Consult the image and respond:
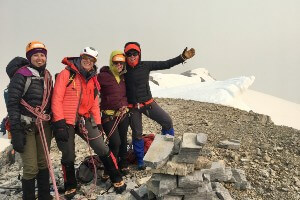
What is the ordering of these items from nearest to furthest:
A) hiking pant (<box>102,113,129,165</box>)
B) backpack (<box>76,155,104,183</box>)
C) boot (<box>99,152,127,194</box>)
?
boot (<box>99,152,127,194</box>)
hiking pant (<box>102,113,129,165</box>)
backpack (<box>76,155,104,183</box>)

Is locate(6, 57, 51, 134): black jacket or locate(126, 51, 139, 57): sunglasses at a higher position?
locate(126, 51, 139, 57): sunglasses

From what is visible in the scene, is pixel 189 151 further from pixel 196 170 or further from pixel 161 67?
pixel 161 67

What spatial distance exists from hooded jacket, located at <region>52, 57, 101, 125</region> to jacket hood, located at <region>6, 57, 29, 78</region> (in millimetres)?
720

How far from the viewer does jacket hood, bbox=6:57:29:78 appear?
571cm

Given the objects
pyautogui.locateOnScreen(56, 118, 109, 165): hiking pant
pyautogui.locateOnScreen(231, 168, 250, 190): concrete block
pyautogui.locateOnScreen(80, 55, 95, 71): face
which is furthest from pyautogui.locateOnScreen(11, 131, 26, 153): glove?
pyautogui.locateOnScreen(231, 168, 250, 190): concrete block

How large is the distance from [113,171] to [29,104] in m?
2.46

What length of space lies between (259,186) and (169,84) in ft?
101

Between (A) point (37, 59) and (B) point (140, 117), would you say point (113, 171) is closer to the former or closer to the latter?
(B) point (140, 117)

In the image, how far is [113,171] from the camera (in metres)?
6.91

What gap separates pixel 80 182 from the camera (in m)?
7.53

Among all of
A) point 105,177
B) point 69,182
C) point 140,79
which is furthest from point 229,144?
point 69,182

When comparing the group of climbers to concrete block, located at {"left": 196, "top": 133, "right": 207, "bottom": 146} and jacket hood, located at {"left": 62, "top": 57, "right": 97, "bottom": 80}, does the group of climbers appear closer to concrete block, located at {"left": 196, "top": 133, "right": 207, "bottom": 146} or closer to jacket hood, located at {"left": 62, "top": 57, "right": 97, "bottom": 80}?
jacket hood, located at {"left": 62, "top": 57, "right": 97, "bottom": 80}

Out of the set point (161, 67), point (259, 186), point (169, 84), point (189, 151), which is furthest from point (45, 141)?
point (169, 84)

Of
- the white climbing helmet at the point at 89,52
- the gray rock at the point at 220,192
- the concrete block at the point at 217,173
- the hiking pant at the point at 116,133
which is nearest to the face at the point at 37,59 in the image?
the white climbing helmet at the point at 89,52
